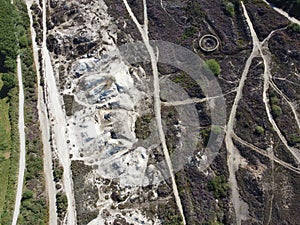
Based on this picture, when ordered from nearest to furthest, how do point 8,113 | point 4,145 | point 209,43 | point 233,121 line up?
point 4,145 < point 233,121 < point 8,113 < point 209,43

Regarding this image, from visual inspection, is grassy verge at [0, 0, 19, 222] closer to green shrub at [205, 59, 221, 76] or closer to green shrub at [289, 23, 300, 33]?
green shrub at [205, 59, 221, 76]

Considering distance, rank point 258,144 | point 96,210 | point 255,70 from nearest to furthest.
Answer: point 96,210 < point 258,144 < point 255,70

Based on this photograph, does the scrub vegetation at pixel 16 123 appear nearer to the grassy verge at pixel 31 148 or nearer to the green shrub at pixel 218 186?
the grassy verge at pixel 31 148

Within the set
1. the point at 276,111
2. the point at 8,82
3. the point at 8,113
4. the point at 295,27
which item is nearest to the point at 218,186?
the point at 276,111

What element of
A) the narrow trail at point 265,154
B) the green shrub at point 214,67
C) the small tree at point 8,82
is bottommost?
the narrow trail at point 265,154

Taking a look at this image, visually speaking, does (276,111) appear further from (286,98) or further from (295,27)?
(295,27)

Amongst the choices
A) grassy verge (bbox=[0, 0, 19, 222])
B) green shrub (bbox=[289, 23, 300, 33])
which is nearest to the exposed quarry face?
green shrub (bbox=[289, 23, 300, 33])

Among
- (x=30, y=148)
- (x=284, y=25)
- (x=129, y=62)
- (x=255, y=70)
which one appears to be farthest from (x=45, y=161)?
(x=284, y=25)

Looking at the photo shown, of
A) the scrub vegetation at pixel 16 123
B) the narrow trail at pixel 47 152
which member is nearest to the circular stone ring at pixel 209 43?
the narrow trail at pixel 47 152

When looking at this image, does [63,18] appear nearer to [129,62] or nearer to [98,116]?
[129,62]
